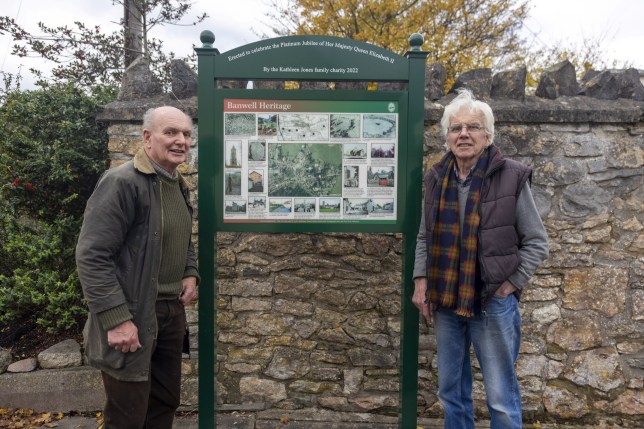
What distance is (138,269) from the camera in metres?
2.10

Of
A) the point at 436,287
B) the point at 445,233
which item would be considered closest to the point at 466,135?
the point at 445,233

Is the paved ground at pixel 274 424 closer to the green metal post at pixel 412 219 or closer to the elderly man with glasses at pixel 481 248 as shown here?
the green metal post at pixel 412 219

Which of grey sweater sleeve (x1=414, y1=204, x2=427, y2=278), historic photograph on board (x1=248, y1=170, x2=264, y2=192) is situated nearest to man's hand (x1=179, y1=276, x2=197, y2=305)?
historic photograph on board (x1=248, y1=170, x2=264, y2=192)

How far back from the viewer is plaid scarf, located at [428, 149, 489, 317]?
2240mm

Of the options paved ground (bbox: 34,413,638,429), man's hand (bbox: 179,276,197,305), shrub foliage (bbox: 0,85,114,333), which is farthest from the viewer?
shrub foliage (bbox: 0,85,114,333)

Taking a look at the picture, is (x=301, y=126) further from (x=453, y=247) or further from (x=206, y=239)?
(x=453, y=247)

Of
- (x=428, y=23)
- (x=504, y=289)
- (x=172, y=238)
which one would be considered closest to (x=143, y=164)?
(x=172, y=238)

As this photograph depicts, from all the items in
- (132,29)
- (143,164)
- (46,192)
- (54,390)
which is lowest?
(54,390)

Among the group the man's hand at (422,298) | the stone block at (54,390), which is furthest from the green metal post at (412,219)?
the stone block at (54,390)

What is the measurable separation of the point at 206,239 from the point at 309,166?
713mm

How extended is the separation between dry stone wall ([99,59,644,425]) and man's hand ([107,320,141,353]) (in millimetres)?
1381

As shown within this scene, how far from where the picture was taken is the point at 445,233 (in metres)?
2.33

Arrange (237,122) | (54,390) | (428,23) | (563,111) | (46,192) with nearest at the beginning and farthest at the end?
1. (237,122)
2. (563,111)
3. (54,390)
4. (46,192)
5. (428,23)

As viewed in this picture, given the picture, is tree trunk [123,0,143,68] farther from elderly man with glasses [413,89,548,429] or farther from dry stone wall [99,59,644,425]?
elderly man with glasses [413,89,548,429]
